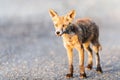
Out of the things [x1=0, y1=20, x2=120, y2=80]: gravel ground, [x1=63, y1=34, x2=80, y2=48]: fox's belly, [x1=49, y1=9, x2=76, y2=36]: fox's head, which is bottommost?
[x1=0, y1=20, x2=120, y2=80]: gravel ground

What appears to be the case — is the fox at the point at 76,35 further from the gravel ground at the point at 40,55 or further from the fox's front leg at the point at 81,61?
the gravel ground at the point at 40,55

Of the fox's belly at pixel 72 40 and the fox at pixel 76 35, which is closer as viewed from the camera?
the fox at pixel 76 35

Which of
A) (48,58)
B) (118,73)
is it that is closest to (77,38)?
(118,73)

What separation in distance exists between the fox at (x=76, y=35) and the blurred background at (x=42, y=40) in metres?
0.28

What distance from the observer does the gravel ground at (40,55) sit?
11.3 meters

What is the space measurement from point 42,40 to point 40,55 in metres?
2.07

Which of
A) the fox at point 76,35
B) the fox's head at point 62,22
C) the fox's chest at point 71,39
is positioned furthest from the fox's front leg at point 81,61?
the fox's head at point 62,22

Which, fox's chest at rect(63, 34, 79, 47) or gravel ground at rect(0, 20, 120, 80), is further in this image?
gravel ground at rect(0, 20, 120, 80)

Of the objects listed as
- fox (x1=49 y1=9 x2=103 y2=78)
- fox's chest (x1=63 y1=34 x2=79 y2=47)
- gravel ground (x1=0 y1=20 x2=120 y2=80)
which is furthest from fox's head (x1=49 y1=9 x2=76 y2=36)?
gravel ground (x1=0 y1=20 x2=120 y2=80)

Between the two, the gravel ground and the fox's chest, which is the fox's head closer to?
the fox's chest

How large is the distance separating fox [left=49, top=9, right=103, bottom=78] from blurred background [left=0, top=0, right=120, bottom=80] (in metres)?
0.28

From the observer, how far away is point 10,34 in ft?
53.1

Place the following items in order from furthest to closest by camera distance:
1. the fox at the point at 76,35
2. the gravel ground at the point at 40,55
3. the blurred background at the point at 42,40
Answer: the blurred background at the point at 42,40
the gravel ground at the point at 40,55
the fox at the point at 76,35

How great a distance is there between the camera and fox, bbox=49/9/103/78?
10508 millimetres
